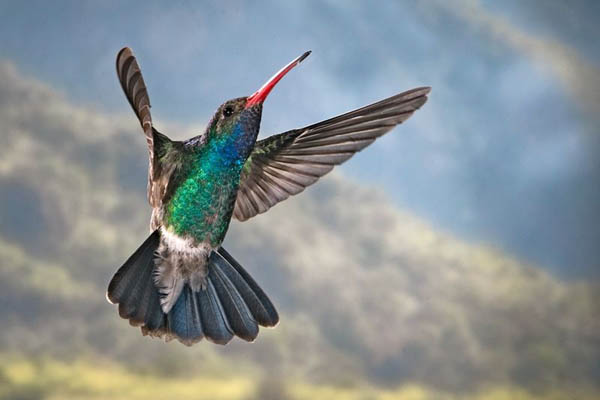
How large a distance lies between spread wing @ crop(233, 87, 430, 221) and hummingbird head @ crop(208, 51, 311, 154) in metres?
0.10

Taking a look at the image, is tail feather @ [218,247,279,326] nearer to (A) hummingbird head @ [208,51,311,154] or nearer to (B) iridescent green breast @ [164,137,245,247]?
(B) iridescent green breast @ [164,137,245,247]

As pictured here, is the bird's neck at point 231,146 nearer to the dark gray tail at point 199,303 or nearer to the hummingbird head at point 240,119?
the hummingbird head at point 240,119

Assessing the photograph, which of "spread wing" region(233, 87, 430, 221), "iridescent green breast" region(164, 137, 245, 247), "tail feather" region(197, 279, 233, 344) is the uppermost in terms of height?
"spread wing" region(233, 87, 430, 221)

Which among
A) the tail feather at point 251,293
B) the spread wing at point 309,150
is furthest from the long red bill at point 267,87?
the tail feather at point 251,293

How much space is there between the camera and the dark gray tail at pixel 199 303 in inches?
25.6

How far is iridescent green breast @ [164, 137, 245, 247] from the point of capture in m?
0.66

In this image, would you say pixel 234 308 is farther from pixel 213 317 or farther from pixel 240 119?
pixel 240 119

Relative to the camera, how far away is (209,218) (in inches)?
28.4

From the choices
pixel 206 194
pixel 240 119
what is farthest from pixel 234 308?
pixel 240 119

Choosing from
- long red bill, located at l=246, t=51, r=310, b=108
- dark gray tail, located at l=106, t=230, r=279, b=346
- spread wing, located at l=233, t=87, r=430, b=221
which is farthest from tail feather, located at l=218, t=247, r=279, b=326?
long red bill, located at l=246, t=51, r=310, b=108

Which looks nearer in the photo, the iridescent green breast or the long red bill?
the long red bill

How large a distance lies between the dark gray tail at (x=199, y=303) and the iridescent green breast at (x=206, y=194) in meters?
0.03

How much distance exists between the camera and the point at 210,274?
2.51 feet

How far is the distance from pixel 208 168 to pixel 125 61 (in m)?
0.19
